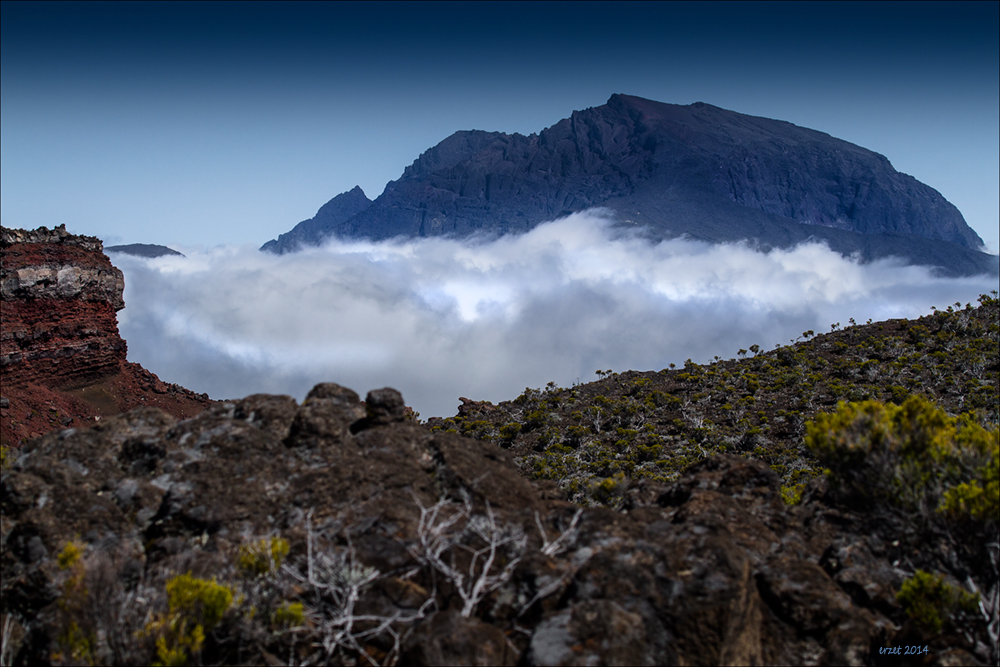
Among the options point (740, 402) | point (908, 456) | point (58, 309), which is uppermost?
point (58, 309)

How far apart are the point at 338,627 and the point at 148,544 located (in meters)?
3.42

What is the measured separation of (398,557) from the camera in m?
8.96

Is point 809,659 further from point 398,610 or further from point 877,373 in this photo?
point 877,373

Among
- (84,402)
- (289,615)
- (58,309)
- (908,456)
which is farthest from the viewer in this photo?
(84,402)

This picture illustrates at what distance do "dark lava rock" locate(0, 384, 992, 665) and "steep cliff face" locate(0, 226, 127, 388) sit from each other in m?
30.6

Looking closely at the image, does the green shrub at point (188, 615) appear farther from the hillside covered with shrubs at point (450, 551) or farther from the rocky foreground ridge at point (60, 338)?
the rocky foreground ridge at point (60, 338)

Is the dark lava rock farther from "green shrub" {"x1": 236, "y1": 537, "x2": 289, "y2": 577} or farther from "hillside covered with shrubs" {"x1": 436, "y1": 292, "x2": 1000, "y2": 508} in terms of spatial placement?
"hillside covered with shrubs" {"x1": 436, "y1": 292, "x2": 1000, "y2": 508}

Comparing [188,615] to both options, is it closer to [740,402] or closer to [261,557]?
[261,557]

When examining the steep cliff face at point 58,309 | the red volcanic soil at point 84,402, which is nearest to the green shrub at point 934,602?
the red volcanic soil at point 84,402

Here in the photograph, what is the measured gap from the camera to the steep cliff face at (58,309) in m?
35.2

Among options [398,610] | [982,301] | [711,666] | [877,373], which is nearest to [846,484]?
[711,666]

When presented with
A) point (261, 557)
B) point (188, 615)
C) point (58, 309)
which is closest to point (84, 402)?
point (58, 309)

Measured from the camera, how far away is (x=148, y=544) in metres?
9.52

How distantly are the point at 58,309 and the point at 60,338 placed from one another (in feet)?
5.52
